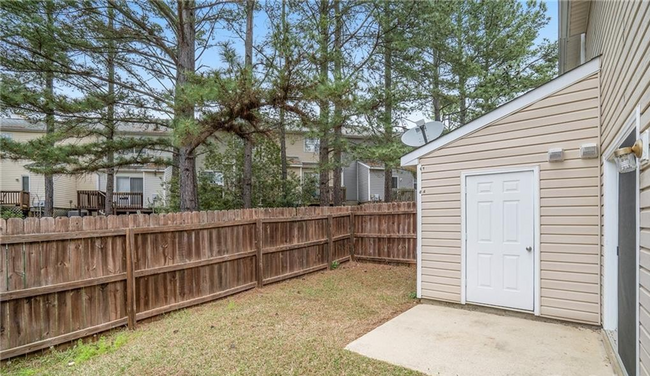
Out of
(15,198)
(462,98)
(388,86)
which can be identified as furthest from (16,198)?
(462,98)

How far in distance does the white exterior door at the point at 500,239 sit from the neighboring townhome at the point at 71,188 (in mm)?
16537

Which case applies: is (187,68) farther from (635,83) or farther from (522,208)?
(635,83)

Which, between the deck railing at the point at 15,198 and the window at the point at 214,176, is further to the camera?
the deck railing at the point at 15,198

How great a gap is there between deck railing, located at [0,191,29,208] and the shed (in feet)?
68.6

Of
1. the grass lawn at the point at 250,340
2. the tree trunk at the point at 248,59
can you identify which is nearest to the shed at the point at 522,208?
the grass lawn at the point at 250,340

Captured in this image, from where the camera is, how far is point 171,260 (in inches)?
197

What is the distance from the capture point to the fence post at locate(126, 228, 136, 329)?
14.4 ft

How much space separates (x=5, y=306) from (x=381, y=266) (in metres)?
7.04

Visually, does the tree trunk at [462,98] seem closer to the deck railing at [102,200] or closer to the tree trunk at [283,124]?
the tree trunk at [283,124]

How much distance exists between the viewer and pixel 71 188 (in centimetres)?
1961

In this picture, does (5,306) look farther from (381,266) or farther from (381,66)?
(381,66)

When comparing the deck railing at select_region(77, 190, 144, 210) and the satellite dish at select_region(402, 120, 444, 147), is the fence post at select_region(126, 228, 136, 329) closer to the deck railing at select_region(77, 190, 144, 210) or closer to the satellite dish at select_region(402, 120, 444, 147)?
the satellite dish at select_region(402, 120, 444, 147)

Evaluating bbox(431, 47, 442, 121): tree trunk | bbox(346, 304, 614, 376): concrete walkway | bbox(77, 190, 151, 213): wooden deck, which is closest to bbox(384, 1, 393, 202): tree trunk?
bbox(431, 47, 442, 121): tree trunk

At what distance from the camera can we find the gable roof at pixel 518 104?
4.16 metres
